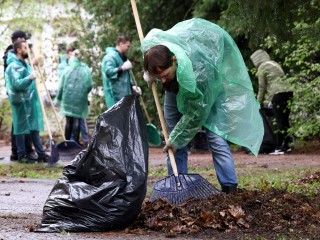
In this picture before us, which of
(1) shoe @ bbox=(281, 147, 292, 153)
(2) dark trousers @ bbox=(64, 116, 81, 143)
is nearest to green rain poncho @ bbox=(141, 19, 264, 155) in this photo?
(1) shoe @ bbox=(281, 147, 292, 153)

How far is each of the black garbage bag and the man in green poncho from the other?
1.62 feet

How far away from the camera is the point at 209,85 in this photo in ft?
22.9

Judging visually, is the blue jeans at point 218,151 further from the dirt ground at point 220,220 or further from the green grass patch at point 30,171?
the green grass patch at point 30,171

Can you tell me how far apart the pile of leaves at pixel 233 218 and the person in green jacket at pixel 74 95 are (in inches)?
392

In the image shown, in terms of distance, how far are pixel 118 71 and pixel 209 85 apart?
676 centimetres

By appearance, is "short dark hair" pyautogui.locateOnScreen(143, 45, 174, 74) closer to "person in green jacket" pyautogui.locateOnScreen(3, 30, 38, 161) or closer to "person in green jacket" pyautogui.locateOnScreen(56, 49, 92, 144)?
"person in green jacket" pyautogui.locateOnScreen(3, 30, 38, 161)

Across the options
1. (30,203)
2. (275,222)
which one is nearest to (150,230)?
(275,222)

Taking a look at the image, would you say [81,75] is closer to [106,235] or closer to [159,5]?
[159,5]

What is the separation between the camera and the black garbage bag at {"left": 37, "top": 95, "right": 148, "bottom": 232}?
5957 millimetres

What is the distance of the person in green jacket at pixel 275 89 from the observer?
46.8 feet

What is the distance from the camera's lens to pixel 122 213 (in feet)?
19.5

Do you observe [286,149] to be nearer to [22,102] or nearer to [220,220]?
[22,102]

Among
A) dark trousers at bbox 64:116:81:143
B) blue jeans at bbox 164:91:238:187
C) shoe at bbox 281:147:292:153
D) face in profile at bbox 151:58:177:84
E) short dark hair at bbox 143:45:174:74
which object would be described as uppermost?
short dark hair at bbox 143:45:174:74

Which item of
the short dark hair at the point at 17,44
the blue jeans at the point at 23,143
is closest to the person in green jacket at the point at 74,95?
the blue jeans at the point at 23,143
